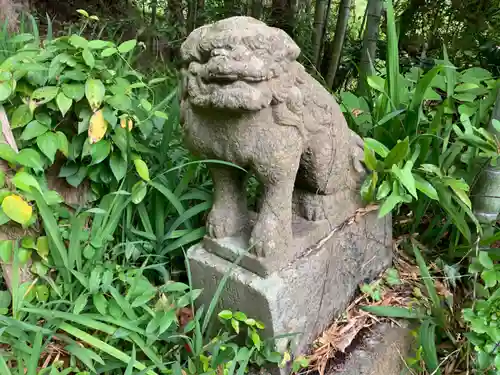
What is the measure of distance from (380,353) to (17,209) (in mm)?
1129

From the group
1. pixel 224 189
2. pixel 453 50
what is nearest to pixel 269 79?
pixel 224 189

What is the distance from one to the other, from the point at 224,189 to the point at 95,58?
0.58m

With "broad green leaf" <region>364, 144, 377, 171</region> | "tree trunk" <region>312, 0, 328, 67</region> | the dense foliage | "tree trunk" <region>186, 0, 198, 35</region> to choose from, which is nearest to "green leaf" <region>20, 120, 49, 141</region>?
the dense foliage

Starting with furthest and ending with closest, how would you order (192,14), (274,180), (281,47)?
(192,14), (274,180), (281,47)

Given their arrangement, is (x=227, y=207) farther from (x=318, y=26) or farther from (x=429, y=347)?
(x=318, y=26)

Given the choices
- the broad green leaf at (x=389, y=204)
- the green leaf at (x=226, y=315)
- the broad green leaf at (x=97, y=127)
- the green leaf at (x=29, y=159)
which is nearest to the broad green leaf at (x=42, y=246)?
the green leaf at (x=29, y=159)

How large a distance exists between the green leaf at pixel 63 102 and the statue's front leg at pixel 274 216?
1.88ft

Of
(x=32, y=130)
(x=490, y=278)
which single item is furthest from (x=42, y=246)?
(x=490, y=278)

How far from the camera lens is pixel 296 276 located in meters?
1.35

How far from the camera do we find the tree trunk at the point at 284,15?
354cm

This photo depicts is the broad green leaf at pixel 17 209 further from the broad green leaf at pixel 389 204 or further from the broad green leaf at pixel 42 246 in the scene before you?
the broad green leaf at pixel 389 204

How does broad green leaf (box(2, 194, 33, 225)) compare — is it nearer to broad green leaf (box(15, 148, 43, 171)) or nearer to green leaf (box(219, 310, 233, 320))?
broad green leaf (box(15, 148, 43, 171))

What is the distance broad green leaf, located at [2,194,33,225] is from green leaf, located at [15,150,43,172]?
0.09m

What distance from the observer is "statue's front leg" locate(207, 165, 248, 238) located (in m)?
1.38
